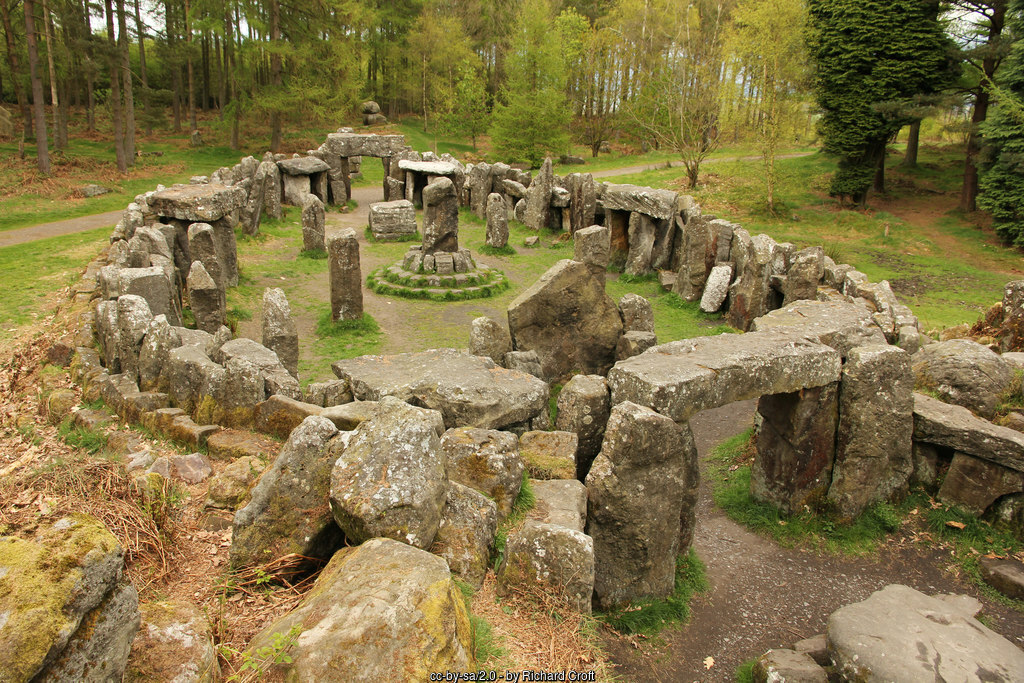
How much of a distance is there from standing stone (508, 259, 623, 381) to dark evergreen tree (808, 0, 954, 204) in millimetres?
17084

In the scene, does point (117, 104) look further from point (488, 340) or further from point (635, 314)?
point (635, 314)

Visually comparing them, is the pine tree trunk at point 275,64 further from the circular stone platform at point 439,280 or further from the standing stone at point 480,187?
the circular stone platform at point 439,280

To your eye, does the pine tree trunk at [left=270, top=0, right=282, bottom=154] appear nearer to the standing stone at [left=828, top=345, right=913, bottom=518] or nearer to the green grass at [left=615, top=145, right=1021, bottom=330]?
the green grass at [left=615, top=145, right=1021, bottom=330]

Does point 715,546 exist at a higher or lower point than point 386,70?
lower

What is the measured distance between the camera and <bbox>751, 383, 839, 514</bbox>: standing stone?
8391 mm

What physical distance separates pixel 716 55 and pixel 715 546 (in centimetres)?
2999

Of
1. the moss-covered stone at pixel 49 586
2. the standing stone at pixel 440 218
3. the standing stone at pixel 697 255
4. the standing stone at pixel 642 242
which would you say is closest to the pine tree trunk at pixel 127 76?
the standing stone at pixel 440 218

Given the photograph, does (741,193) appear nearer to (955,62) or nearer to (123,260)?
(955,62)

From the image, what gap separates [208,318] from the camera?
13.1 metres

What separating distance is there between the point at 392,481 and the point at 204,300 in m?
9.76

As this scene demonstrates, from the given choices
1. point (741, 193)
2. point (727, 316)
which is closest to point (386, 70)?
point (741, 193)

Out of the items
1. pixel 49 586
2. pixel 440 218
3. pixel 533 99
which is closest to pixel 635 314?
pixel 440 218

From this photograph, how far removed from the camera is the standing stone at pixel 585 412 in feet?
26.8

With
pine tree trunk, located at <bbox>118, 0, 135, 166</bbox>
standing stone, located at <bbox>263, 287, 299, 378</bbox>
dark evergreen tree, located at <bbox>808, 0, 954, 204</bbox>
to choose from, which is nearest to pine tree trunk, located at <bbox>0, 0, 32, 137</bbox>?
pine tree trunk, located at <bbox>118, 0, 135, 166</bbox>
